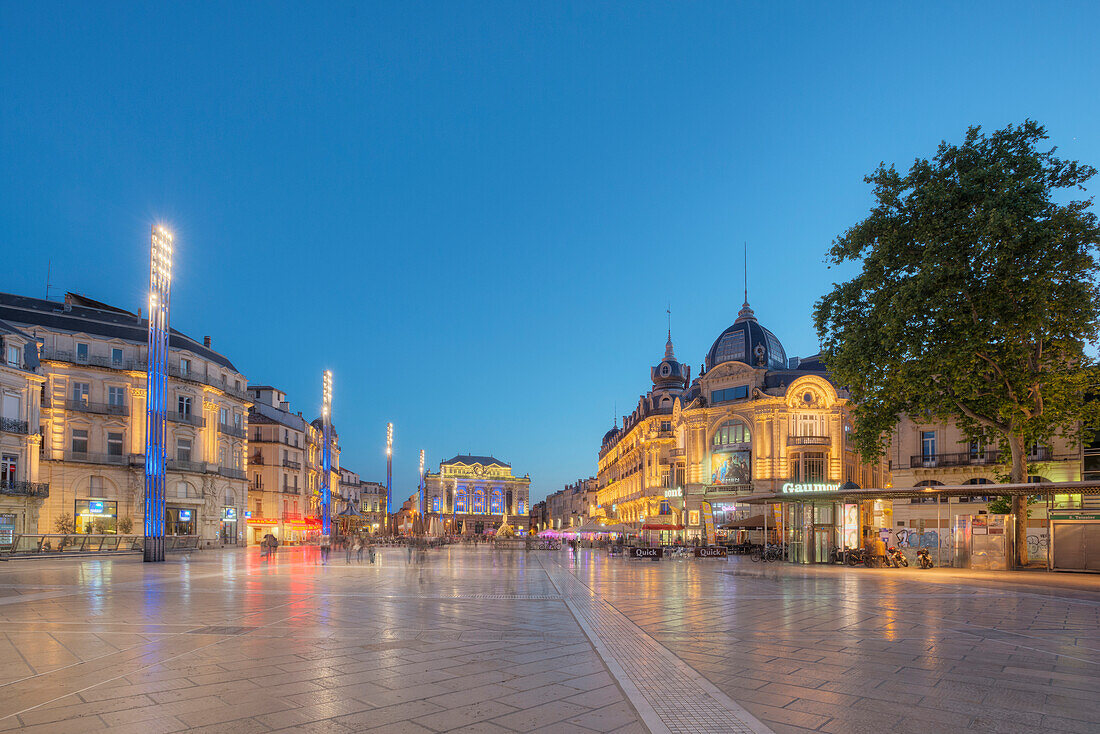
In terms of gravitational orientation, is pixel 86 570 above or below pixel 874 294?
below

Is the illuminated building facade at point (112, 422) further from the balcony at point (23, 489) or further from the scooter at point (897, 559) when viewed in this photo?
the scooter at point (897, 559)

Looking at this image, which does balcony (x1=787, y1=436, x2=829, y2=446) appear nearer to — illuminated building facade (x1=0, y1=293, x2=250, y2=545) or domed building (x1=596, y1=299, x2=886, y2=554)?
domed building (x1=596, y1=299, x2=886, y2=554)

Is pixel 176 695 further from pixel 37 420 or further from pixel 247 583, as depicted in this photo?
pixel 37 420

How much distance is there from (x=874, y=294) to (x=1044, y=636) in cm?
1937

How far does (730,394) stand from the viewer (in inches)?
2456

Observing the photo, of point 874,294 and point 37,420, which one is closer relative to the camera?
point 874,294

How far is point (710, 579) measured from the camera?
24500mm

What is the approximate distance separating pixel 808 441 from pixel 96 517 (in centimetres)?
5137

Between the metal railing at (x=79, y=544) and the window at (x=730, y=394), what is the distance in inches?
1631

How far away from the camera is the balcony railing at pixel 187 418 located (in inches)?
2044

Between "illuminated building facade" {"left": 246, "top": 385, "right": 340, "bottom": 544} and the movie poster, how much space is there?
3341 cm

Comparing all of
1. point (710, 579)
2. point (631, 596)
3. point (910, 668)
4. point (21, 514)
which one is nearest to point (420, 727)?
point (910, 668)

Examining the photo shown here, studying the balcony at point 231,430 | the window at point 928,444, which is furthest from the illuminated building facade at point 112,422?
the window at point 928,444

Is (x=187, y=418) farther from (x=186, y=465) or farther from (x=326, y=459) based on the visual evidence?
(x=326, y=459)
